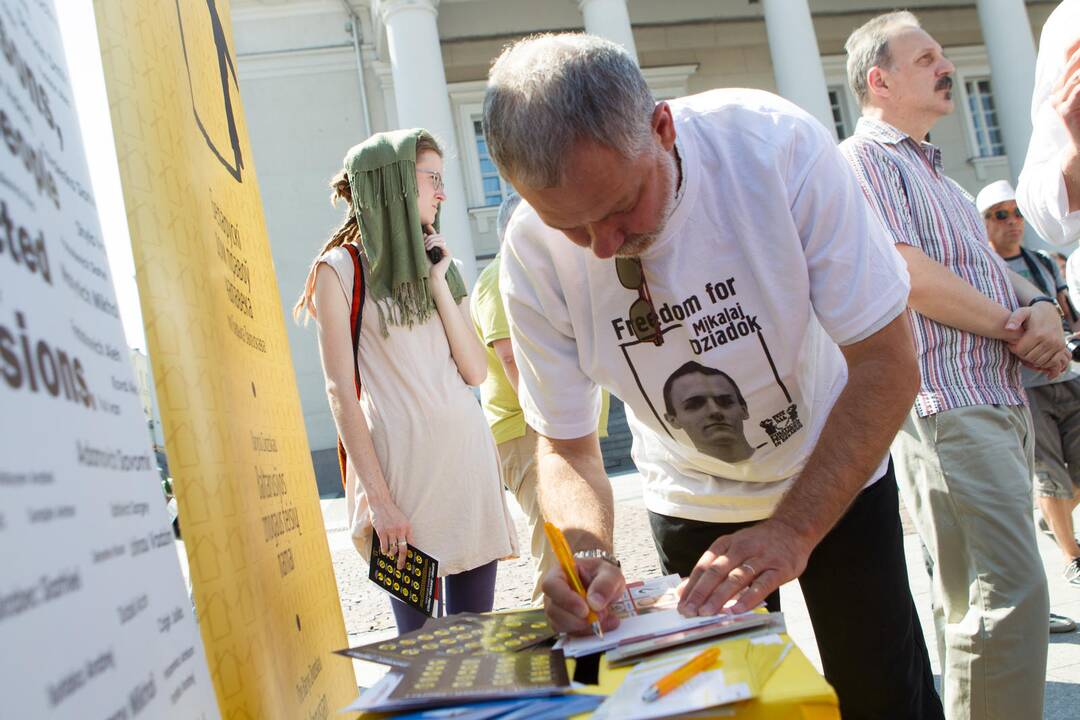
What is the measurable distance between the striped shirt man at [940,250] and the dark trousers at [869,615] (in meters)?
0.60

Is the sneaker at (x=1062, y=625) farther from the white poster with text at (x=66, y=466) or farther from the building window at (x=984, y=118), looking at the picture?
the building window at (x=984, y=118)

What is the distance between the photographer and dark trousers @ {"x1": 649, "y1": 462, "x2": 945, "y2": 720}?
201cm

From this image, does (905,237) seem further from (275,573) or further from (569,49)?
(275,573)

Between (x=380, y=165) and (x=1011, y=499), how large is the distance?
187 centimetres

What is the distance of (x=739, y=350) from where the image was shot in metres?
1.83

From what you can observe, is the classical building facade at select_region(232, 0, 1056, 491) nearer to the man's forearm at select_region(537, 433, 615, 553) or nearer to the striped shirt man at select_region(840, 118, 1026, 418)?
the striped shirt man at select_region(840, 118, 1026, 418)

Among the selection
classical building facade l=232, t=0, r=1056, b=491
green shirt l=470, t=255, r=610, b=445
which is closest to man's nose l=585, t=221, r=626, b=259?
green shirt l=470, t=255, r=610, b=445

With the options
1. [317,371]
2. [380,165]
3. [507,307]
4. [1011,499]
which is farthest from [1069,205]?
[317,371]

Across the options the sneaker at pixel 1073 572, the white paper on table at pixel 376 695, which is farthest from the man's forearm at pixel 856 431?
the sneaker at pixel 1073 572

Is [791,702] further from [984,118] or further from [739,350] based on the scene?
[984,118]

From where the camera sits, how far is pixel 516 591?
4.92m

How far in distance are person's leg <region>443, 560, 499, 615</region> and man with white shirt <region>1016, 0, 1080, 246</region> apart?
1.65 m

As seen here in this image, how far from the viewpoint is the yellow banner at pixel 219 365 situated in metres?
1.13

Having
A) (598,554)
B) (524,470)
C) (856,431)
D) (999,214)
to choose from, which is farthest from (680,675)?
(999,214)
